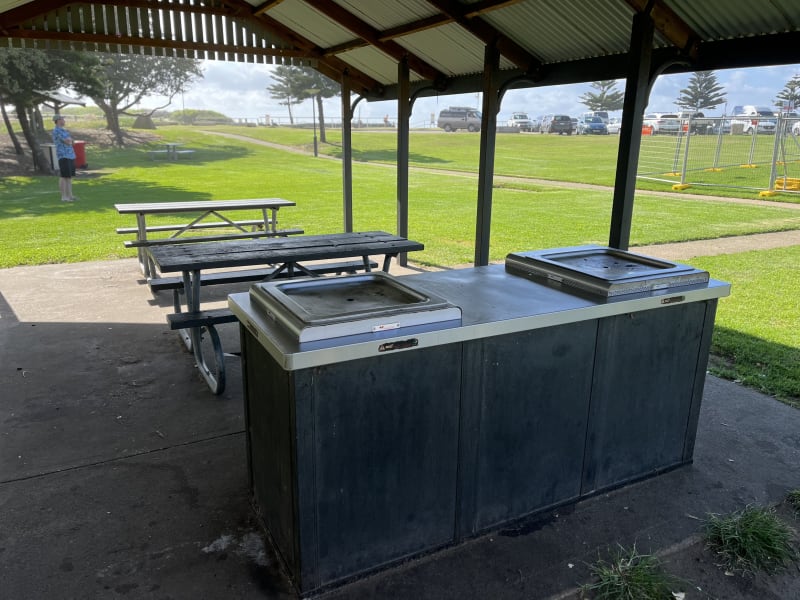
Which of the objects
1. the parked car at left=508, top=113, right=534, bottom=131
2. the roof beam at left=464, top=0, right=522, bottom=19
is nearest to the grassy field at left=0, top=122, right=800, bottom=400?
the roof beam at left=464, top=0, right=522, bottom=19

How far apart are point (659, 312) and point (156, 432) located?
3026 mm

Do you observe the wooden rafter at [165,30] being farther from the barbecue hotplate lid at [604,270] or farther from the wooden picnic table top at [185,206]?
the barbecue hotplate lid at [604,270]

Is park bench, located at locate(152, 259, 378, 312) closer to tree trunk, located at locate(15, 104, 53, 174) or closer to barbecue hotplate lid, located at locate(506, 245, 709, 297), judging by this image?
barbecue hotplate lid, located at locate(506, 245, 709, 297)

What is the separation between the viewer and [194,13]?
287 inches

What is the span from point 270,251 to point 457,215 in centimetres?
894

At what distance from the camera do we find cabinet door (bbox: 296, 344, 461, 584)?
Result: 232cm

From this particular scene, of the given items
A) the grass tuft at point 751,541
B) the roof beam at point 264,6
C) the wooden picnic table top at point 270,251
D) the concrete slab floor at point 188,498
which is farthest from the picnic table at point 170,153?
the grass tuft at point 751,541

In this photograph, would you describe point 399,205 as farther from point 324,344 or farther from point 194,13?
point 324,344

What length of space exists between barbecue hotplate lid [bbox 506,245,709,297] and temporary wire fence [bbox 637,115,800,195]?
14.5m

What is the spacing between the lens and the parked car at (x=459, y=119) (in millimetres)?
45000

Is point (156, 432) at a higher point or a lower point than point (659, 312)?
lower

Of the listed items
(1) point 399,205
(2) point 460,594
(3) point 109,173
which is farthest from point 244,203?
(3) point 109,173

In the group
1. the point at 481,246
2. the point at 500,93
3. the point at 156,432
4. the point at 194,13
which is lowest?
the point at 156,432

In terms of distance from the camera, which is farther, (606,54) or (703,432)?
(606,54)
